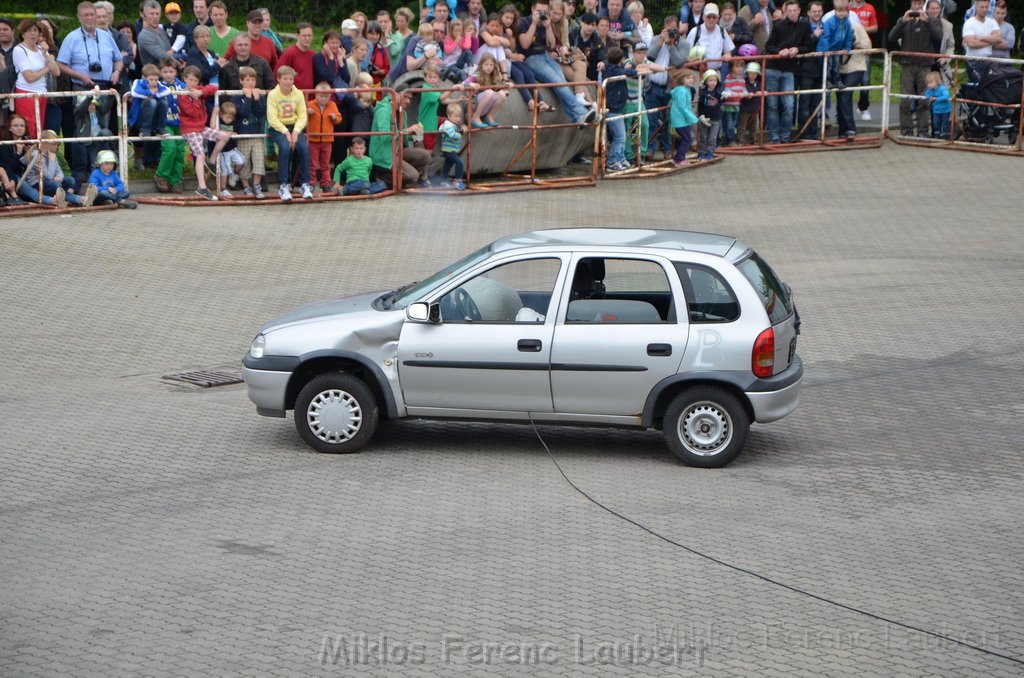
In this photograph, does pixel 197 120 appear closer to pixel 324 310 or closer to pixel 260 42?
pixel 260 42

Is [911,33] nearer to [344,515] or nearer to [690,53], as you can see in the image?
[690,53]

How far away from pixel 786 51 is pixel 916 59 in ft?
7.84

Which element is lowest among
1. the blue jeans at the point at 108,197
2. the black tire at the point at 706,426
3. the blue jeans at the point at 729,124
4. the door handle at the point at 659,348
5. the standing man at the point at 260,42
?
the black tire at the point at 706,426

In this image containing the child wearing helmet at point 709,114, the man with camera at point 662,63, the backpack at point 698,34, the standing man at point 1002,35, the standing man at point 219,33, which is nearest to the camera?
the standing man at point 219,33

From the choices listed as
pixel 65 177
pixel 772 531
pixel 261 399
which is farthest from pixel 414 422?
pixel 65 177

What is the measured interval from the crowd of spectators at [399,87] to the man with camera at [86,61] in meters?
0.03

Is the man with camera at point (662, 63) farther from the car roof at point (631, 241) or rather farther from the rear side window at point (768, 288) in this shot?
the rear side window at point (768, 288)

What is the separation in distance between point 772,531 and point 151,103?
12.4 meters

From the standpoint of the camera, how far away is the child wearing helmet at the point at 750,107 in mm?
22984

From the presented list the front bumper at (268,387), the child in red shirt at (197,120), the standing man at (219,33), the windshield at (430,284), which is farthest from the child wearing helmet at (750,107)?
the front bumper at (268,387)

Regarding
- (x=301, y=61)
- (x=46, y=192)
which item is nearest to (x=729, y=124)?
(x=301, y=61)

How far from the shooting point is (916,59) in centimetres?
2400

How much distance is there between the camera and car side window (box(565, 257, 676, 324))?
1019cm

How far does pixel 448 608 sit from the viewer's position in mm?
7562
